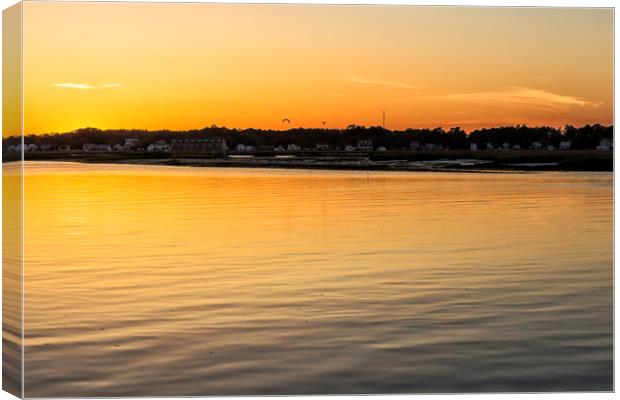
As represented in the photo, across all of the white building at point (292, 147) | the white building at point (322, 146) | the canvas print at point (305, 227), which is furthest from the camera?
the white building at point (322, 146)

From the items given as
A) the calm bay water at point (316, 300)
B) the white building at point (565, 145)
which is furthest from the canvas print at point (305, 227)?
the white building at point (565, 145)

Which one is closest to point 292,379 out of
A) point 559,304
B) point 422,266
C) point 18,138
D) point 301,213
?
point 18,138

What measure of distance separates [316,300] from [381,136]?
22.0ft

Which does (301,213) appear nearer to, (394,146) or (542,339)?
(394,146)

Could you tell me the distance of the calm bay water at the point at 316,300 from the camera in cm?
992

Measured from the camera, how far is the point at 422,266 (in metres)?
15.9

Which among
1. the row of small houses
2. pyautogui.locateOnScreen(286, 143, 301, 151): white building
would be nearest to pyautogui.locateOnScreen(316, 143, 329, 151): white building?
the row of small houses

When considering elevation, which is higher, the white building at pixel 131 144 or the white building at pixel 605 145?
the white building at pixel 605 145

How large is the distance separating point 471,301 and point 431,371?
128 inches

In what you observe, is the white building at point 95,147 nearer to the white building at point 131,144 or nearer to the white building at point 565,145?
the white building at point 131,144

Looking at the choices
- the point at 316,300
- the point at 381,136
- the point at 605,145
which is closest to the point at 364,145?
the point at 381,136

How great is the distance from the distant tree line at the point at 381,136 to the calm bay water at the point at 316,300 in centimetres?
181

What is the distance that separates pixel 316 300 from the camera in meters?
13.2

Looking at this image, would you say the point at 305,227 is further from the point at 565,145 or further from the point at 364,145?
the point at 565,145
